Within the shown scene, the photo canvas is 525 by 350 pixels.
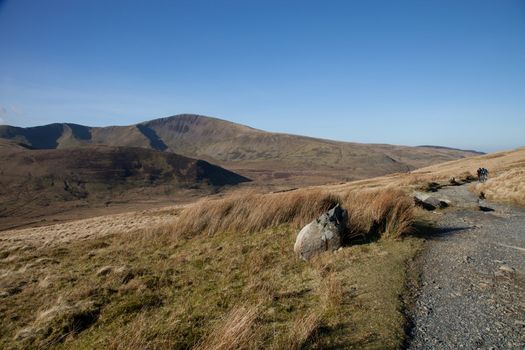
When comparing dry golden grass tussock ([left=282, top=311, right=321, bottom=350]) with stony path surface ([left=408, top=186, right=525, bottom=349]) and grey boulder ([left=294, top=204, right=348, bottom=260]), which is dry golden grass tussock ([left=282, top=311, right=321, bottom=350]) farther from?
grey boulder ([left=294, top=204, right=348, bottom=260])

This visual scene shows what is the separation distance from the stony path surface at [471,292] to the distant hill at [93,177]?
105m

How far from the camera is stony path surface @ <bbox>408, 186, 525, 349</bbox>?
14.4 feet

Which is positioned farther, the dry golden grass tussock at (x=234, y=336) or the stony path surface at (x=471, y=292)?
the stony path surface at (x=471, y=292)

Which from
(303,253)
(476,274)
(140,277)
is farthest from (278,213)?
(476,274)

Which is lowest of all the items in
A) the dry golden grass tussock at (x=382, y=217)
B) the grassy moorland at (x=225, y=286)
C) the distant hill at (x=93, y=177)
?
the distant hill at (x=93, y=177)

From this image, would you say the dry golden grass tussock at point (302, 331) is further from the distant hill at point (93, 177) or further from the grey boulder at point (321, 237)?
the distant hill at point (93, 177)

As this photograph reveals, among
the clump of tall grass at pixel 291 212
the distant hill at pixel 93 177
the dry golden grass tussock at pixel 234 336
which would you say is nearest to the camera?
the dry golden grass tussock at pixel 234 336

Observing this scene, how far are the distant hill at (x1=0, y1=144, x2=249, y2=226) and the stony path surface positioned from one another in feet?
346

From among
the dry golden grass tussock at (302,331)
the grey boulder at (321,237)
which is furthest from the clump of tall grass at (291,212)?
the dry golden grass tussock at (302,331)

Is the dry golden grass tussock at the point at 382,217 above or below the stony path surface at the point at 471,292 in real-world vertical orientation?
above

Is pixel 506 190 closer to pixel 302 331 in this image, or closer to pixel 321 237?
pixel 321 237

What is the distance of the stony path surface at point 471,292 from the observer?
4383mm

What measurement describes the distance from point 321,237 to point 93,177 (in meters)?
142

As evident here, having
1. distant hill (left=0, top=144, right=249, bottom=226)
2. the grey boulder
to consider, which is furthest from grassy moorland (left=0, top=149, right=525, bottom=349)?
distant hill (left=0, top=144, right=249, bottom=226)
